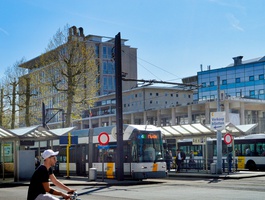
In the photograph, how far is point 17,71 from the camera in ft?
180

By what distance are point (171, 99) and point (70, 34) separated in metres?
49.7

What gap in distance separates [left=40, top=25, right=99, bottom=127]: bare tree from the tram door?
12572mm

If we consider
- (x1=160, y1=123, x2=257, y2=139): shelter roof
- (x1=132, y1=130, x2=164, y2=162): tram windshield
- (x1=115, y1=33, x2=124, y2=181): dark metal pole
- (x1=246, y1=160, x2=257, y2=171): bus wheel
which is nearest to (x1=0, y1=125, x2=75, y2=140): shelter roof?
(x1=115, y1=33, x2=124, y2=181): dark metal pole

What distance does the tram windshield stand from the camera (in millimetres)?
26266

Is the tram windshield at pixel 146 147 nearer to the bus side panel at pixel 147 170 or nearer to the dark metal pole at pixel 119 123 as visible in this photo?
the bus side panel at pixel 147 170

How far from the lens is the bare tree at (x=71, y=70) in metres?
43.6

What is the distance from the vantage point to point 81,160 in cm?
3123

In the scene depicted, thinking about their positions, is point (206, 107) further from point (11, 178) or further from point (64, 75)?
point (11, 178)

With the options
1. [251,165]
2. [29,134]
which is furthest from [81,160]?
[251,165]

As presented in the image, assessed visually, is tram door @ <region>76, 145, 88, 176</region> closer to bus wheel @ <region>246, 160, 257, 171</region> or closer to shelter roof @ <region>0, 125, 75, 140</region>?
shelter roof @ <region>0, 125, 75, 140</region>

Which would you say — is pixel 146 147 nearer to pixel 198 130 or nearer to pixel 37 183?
pixel 198 130

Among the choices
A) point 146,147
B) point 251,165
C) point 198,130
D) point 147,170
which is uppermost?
point 198,130

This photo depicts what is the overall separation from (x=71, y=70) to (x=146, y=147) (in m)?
19.2

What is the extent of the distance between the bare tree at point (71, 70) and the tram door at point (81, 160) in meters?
12.6
